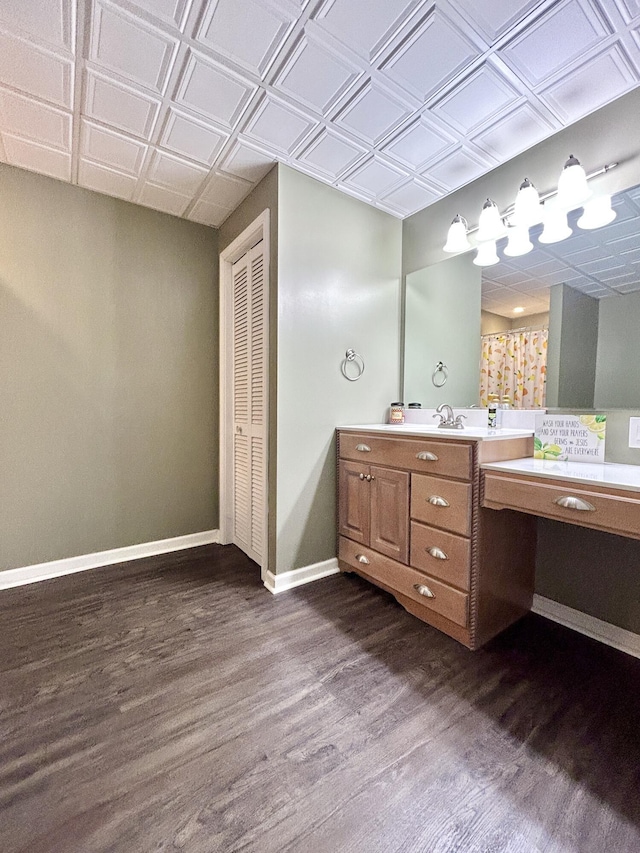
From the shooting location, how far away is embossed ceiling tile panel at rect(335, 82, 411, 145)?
62.2 inches

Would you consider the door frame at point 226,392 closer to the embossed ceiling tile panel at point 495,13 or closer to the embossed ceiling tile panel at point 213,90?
the embossed ceiling tile panel at point 213,90

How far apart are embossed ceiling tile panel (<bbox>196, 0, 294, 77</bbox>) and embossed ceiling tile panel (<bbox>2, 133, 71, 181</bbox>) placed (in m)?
1.20

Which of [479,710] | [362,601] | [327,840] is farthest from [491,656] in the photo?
[327,840]

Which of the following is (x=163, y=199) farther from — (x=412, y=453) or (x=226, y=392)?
(x=412, y=453)

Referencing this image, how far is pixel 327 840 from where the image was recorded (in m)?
0.89

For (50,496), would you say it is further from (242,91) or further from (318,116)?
(318,116)

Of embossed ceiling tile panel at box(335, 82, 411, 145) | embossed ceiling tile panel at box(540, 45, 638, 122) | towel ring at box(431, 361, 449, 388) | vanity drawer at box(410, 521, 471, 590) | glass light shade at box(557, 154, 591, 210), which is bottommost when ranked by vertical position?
vanity drawer at box(410, 521, 471, 590)

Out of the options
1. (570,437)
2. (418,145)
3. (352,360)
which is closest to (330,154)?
(418,145)

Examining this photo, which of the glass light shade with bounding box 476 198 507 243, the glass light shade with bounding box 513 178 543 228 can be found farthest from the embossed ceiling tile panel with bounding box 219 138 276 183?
the glass light shade with bounding box 513 178 543 228

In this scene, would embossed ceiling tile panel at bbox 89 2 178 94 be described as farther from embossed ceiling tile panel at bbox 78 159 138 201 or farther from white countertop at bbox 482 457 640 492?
white countertop at bbox 482 457 640 492

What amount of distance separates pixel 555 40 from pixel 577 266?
2.83 ft

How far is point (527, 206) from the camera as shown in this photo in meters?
1.82

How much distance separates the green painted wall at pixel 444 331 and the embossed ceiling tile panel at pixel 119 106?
5.65 feet

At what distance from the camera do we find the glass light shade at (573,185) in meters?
1.62
